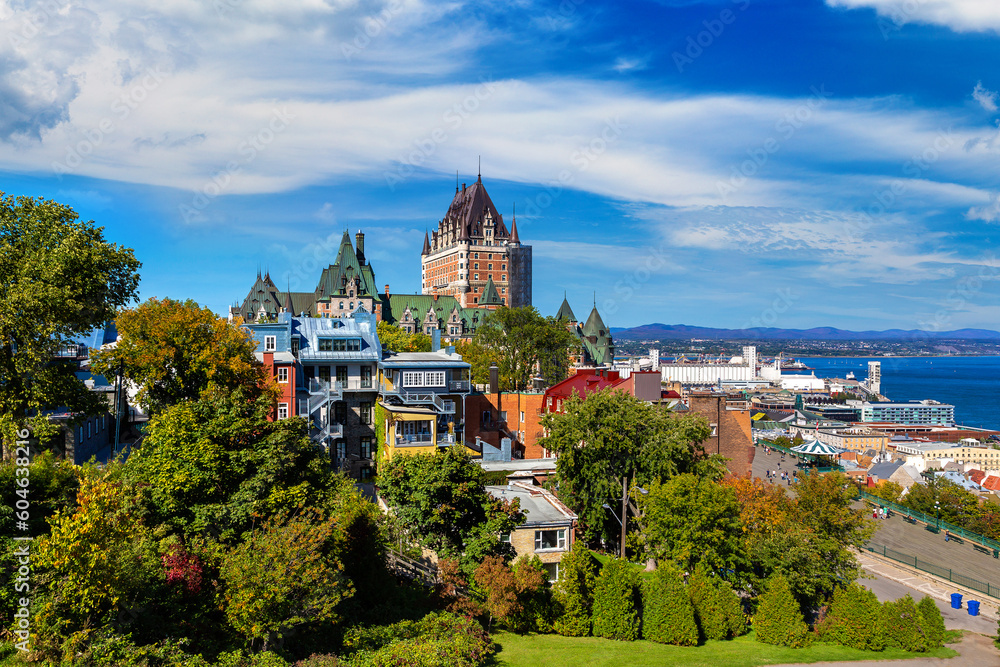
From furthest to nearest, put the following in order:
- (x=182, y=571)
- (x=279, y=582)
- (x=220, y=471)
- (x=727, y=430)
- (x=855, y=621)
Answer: (x=727, y=430)
(x=855, y=621)
(x=220, y=471)
(x=182, y=571)
(x=279, y=582)

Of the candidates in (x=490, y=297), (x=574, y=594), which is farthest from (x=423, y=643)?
(x=490, y=297)

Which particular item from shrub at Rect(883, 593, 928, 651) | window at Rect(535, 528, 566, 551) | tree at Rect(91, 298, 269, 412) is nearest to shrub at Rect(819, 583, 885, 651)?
shrub at Rect(883, 593, 928, 651)

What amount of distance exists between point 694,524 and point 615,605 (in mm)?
5612

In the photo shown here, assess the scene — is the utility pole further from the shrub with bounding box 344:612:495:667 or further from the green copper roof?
the green copper roof

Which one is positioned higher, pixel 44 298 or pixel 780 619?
pixel 44 298

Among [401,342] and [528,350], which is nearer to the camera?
[528,350]

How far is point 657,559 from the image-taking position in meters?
31.7

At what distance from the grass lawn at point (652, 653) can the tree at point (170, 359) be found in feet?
56.3

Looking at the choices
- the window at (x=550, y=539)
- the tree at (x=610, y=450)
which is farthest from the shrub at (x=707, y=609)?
the window at (x=550, y=539)

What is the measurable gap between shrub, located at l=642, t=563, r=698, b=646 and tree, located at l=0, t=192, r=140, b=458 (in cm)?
2414

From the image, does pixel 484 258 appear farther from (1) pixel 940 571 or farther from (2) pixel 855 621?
(2) pixel 855 621

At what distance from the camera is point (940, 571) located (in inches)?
1634

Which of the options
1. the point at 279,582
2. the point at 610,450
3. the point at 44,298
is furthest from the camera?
the point at 610,450

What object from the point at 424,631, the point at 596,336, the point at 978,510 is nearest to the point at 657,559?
the point at 424,631
